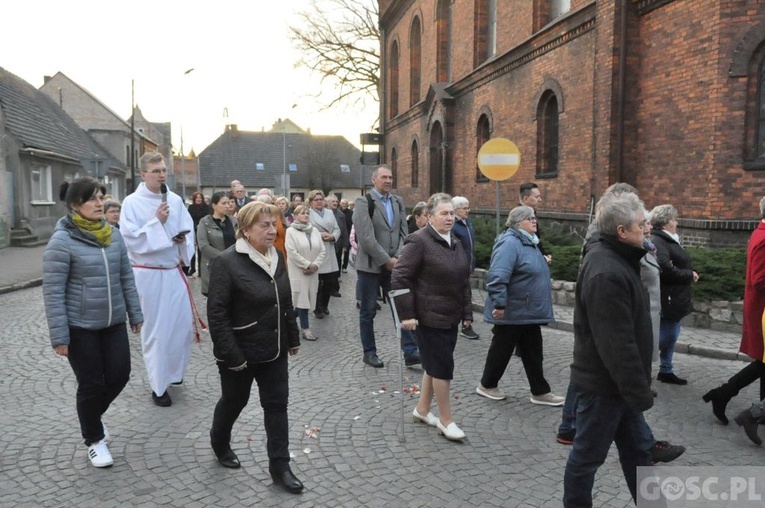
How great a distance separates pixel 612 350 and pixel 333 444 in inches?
95.7

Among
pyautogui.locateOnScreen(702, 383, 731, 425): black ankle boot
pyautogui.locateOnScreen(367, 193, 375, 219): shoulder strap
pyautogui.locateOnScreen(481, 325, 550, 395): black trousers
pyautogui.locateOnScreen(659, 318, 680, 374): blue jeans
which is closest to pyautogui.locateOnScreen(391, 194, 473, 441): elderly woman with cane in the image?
pyautogui.locateOnScreen(481, 325, 550, 395): black trousers

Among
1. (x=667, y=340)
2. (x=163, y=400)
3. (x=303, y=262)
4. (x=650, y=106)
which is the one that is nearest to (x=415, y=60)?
(x=650, y=106)

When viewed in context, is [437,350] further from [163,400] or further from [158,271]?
[158,271]

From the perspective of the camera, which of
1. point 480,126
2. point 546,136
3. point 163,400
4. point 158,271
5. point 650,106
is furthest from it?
point 480,126

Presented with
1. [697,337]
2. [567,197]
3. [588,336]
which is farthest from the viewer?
[567,197]

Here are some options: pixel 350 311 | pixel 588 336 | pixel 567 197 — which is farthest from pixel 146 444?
pixel 567 197

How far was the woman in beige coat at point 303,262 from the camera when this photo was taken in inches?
337

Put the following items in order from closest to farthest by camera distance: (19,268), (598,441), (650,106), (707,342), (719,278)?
(598,441), (707,342), (719,278), (650,106), (19,268)

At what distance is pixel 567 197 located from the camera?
14.6 m

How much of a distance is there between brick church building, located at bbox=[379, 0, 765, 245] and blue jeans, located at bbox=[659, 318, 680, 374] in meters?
5.11

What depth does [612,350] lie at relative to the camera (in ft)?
10.3

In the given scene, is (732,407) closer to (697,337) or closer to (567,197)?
(697,337)

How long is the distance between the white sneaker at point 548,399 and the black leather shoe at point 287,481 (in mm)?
2580

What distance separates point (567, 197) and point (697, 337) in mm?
6815
